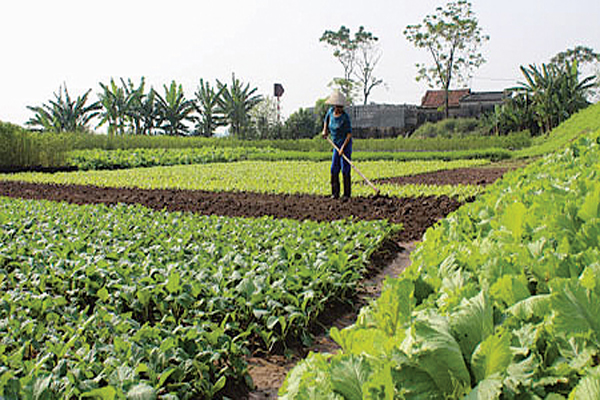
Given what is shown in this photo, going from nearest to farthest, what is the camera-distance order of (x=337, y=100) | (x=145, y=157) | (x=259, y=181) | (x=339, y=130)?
(x=337, y=100) < (x=339, y=130) < (x=259, y=181) < (x=145, y=157)

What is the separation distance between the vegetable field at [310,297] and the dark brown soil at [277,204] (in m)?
0.07

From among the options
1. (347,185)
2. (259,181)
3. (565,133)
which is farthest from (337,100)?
(565,133)

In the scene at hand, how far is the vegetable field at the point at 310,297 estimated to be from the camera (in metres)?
1.10

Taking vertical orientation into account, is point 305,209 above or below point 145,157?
below

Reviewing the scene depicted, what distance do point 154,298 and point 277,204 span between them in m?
5.80

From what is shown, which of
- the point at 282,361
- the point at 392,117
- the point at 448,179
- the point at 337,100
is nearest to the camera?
the point at 282,361

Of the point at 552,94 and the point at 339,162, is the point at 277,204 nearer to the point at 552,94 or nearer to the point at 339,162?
the point at 339,162

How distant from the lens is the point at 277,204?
9.34 m

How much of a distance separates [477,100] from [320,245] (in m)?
45.0

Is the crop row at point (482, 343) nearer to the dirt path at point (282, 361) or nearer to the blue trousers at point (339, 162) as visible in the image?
the dirt path at point (282, 361)

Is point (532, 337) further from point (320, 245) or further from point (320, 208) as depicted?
point (320, 208)

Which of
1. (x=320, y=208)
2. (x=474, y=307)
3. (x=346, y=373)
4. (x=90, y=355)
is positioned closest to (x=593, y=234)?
(x=474, y=307)

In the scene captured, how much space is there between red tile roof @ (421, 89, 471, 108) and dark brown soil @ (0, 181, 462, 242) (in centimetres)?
4075

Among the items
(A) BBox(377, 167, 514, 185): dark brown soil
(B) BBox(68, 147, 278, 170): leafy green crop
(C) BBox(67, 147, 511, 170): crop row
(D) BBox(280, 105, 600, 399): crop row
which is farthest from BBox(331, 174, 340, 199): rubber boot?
(B) BBox(68, 147, 278, 170): leafy green crop
